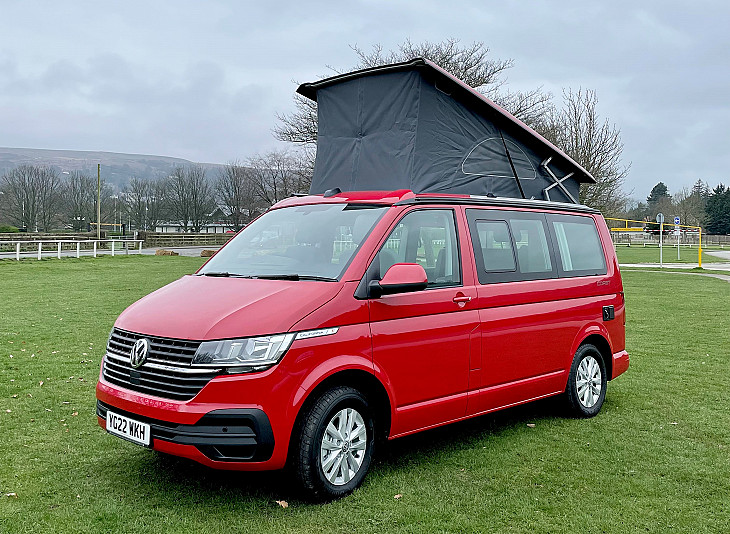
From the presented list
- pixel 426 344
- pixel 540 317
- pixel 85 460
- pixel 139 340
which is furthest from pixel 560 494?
pixel 85 460

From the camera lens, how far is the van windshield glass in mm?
4988

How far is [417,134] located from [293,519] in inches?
161

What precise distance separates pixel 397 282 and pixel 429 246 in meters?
0.70

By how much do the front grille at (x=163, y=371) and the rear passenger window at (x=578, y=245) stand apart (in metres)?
3.73

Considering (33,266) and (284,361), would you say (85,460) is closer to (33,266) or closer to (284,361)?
(284,361)

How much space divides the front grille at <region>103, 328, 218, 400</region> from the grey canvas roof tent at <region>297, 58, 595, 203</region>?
11.0 ft

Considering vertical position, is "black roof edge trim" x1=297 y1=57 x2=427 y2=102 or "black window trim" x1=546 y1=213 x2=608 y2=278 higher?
"black roof edge trim" x1=297 y1=57 x2=427 y2=102

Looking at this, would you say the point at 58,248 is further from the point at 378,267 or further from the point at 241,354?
the point at 241,354

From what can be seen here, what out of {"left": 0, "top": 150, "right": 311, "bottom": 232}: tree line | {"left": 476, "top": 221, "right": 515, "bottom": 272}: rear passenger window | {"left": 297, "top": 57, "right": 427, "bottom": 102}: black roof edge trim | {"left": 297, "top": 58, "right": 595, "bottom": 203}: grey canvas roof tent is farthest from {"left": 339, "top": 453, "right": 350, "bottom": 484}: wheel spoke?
{"left": 0, "top": 150, "right": 311, "bottom": 232}: tree line

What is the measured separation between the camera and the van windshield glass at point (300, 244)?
A: 4988mm

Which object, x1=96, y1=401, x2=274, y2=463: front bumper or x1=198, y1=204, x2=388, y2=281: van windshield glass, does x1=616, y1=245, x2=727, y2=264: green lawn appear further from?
x1=96, y1=401, x2=274, y2=463: front bumper

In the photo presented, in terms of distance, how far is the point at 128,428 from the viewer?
450cm

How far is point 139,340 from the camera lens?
450cm

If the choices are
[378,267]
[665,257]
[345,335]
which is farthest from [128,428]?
[665,257]
